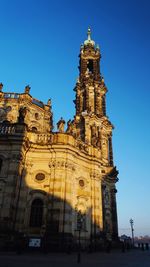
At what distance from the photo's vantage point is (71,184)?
2623 centimetres

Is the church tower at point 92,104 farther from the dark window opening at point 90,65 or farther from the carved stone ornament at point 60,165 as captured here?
the carved stone ornament at point 60,165

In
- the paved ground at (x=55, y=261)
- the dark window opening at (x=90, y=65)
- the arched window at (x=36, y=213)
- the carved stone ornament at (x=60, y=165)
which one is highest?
the dark window opening at (x=90, y=65)

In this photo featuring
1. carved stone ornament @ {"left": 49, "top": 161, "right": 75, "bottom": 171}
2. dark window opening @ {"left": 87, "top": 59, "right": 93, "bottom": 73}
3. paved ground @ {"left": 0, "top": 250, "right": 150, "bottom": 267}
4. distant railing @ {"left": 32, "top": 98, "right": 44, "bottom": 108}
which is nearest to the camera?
paved ground @ {"left": 0, "top": 250, "right": 150, "bottom": 267}

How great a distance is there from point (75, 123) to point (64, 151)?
51.9 feet

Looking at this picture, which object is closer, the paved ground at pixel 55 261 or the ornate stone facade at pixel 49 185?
the paved ground at pixel 55 261

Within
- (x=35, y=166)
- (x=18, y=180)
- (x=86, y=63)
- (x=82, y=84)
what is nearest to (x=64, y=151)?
(x=35, y=166)

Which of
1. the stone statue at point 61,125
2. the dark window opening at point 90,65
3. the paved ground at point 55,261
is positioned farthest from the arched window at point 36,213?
the dark window opening at point 90,65

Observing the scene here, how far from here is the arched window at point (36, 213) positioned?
24.5 meters

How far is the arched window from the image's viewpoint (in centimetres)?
2445

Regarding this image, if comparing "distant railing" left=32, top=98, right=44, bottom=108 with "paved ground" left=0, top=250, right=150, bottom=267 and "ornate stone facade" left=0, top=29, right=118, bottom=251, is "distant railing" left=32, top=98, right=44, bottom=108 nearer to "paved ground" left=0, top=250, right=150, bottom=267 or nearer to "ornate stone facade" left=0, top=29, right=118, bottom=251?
→ "ornate stone facade" left=0, top=29, right=118, bottom=251

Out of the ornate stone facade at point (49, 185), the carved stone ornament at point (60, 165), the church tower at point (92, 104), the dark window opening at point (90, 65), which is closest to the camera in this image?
the ornate stone facade at point (49, 185)

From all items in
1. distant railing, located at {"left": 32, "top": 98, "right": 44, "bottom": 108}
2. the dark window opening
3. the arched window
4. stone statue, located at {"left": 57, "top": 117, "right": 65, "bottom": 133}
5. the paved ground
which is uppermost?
the dark window opening

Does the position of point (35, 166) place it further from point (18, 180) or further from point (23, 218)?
point (23, 218)

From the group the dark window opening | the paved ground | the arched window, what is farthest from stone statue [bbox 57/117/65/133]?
the dark window opening
